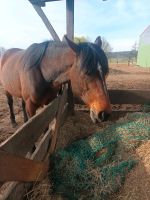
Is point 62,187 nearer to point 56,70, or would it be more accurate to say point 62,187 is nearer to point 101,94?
point 101,94

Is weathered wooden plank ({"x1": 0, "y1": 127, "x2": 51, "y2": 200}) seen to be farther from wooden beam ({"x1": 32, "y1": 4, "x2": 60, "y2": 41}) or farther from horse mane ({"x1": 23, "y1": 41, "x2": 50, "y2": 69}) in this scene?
wooden beam ({"x1": 32, "y1": 4, "x2": 60, "y2": 41})

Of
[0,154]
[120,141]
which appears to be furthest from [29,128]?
[120,141]

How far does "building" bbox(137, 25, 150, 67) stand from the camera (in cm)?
3325

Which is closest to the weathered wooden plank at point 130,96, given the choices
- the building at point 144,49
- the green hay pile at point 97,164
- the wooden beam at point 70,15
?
the wooden beam at point 70,15

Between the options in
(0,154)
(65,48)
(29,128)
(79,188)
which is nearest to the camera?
(0,154)

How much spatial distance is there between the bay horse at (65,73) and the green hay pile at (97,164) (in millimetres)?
387

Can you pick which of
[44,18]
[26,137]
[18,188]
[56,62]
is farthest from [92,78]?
[44,18]

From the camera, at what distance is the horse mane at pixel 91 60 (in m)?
2.88

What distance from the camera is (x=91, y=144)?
312cm

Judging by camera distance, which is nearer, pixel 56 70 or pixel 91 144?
pixel 91 144

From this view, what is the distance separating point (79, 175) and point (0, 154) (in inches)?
57.1

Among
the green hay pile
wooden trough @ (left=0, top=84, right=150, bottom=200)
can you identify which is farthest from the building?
wooden trough @ (left=0, top=84, right=150, bottom=200)

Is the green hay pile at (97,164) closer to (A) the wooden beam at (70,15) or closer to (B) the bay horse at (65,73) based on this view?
(B) the bay horse at (65,73)

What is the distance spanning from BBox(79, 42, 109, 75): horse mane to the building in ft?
101
